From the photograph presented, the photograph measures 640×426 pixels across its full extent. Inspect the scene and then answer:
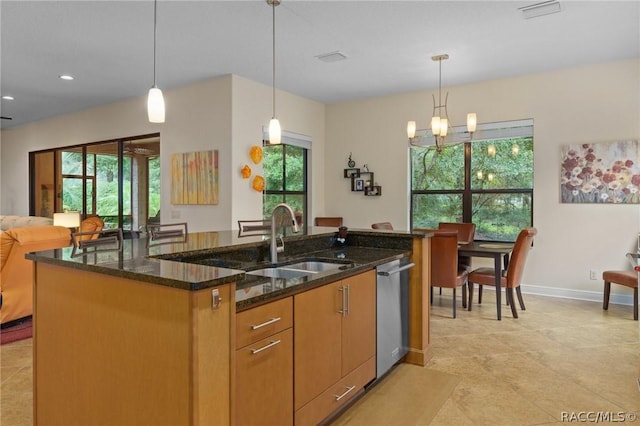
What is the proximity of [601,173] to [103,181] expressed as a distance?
24.5ft

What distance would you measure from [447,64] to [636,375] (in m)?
3.54

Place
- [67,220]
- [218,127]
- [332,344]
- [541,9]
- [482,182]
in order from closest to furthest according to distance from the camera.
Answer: [332,344], [541,9], [218,127], [482,182], [67,220]

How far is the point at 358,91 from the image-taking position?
5.96 m

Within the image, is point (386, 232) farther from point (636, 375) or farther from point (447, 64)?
point (447, 64)

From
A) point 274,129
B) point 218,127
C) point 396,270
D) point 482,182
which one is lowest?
point 396,270

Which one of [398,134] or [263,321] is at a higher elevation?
[398,134]

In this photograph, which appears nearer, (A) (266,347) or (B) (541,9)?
(A) (266,347)

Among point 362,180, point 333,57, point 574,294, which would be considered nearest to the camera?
point 333,57

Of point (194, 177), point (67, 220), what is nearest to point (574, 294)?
point (194, 177)

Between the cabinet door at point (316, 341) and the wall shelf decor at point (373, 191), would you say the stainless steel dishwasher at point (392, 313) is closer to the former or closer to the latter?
the cabinet door at point (316, 341)

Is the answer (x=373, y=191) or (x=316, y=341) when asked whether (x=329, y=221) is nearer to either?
(x=373, y=191)

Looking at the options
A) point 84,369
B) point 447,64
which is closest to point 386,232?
point 84,369

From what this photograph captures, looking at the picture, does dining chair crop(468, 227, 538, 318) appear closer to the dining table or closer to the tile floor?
the dining table

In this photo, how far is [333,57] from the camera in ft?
14.8
